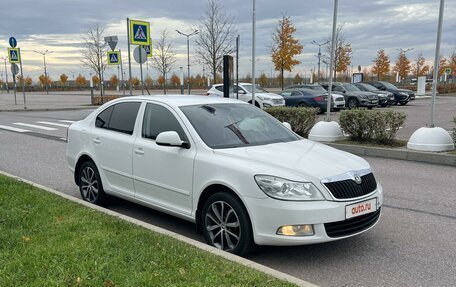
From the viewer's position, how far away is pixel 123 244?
4176 mm

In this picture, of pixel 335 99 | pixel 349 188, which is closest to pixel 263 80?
pixel 335 99

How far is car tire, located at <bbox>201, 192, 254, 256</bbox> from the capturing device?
4145 millimetres

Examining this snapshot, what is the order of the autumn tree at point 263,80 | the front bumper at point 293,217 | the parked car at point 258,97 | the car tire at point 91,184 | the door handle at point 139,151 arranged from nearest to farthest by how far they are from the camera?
1. the front bumper at point 293,217
2. the door handle at point 139,151
3. the car tire at point 91,184
4. the parked car at point 258,97
5. the autumn tree at point 263,80

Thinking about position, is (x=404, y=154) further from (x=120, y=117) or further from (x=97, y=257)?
(x=97, y=257)

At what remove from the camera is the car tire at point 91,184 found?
6102 mm

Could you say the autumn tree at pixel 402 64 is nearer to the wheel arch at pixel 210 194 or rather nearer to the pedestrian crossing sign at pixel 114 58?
the pedestrian crossing sign at pixel 114 58

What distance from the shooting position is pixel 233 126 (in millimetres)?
5074

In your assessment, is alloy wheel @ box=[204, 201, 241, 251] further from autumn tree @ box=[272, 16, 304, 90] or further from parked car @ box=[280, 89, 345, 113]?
autumn tree @ box=[272, 16, 304, 90]

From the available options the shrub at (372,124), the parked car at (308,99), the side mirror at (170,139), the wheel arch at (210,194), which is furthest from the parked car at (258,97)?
the wheel arch at (210,194)

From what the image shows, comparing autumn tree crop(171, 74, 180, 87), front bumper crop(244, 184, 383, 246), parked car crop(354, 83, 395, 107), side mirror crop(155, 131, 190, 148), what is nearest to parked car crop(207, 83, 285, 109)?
parked car crop(354, 83, 395, 107)

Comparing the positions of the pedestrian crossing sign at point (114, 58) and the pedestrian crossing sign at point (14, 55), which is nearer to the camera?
the pedestrian crossing sign at point (114, 58)

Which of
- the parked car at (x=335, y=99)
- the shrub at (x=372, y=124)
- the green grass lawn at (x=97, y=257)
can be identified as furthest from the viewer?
the parked car at (x=335, y=99)

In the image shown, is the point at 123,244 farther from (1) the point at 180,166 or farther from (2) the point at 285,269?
(2) the point at 285,269

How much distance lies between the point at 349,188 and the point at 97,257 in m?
2.36
